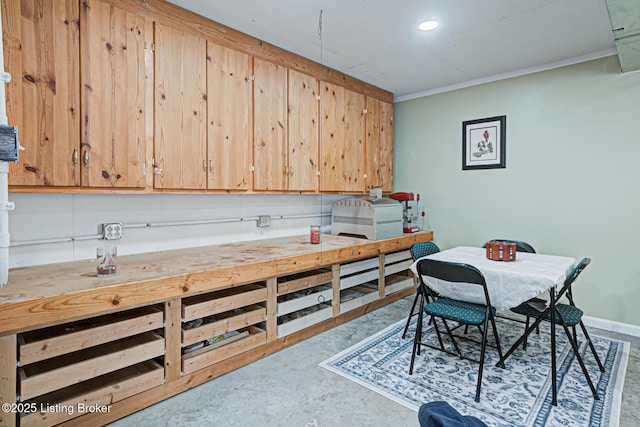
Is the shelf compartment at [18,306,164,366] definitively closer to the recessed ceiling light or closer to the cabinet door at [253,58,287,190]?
the cabinet door at [253,58,287,190]

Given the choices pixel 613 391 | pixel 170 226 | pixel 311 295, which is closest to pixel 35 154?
pixel 170 226

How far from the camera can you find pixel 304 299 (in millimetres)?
2949

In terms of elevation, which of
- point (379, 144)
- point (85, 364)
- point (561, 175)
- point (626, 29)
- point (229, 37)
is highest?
point (229, 37)

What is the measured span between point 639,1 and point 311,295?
289 centimetres

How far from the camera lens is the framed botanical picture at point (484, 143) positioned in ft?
12.5

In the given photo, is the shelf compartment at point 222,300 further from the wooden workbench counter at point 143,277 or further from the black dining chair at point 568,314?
the black dining chair at point 568,314

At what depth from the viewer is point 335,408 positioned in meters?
2.08

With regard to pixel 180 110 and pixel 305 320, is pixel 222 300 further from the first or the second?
pixel 180 110

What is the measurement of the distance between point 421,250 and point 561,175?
1.63 metres

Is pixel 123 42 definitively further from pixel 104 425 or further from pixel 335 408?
pixel 335 408

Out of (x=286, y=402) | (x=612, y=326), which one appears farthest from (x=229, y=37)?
(x=612, y=326)

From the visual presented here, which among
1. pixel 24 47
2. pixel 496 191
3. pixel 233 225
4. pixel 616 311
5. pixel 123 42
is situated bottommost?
pixel 616 311

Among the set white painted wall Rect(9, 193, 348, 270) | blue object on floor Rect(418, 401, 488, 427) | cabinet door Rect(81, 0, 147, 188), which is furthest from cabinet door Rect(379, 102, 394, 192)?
blue object on floor Rect(418, 401, 488, 427)

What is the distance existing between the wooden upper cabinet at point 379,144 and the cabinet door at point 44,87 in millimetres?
2940
